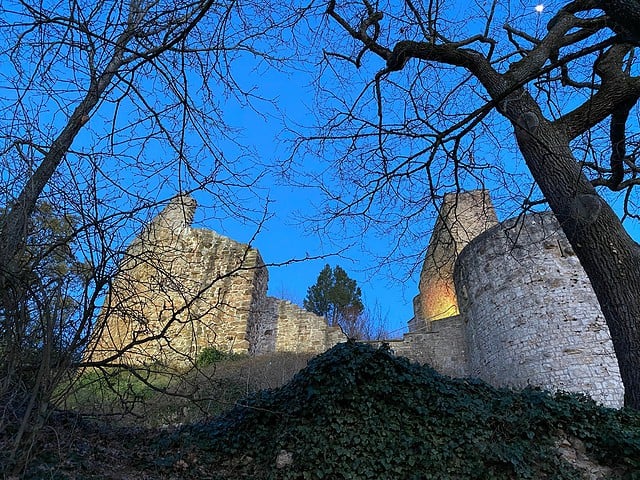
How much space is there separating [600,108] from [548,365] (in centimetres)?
557

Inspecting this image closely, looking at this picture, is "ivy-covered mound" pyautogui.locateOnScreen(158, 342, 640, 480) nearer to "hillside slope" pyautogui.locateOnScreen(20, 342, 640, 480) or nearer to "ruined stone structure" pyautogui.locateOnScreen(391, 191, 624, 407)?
"hillside slope" pyautogui.locateOnScreen(20, 342, 640, 480)

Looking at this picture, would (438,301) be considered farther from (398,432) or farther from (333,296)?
(398,432)

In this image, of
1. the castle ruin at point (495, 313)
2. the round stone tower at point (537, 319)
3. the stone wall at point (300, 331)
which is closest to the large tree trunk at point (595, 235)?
the castle ruin at point (495, 313)

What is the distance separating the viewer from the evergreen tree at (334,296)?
80.2 ft

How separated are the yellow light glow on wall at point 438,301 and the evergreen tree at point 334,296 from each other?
712cm

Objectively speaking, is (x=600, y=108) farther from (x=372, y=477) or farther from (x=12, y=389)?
(x=12, y=389)

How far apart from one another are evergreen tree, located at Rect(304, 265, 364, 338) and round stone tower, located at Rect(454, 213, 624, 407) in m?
13.4

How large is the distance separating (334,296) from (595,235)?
21.8 m

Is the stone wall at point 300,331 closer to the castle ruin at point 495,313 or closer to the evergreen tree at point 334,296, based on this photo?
the castle ruin at point 495,313

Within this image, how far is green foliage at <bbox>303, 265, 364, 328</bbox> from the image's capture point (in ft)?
80.5

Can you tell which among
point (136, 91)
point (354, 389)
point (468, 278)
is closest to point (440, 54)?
point (136, 91)

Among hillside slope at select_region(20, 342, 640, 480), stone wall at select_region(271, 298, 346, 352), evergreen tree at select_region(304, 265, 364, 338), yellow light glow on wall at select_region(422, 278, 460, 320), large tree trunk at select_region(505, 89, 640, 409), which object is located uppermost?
evergreen tree at select_region(304, 265, 364, 338)

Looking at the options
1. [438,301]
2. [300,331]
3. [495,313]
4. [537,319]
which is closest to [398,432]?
[537,319]

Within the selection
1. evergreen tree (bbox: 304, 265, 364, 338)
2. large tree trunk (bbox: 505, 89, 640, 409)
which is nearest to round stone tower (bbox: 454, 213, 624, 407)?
large tree trunk (bbox: 505, 89, 640, 409)
